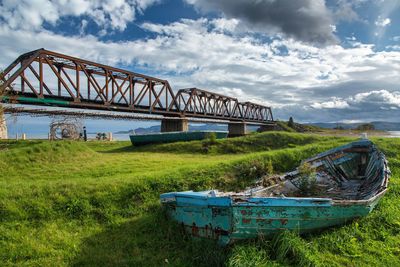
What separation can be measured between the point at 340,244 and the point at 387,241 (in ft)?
3.13

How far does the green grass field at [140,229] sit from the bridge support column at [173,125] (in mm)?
28262

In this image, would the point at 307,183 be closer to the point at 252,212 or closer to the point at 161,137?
the point at 252,212

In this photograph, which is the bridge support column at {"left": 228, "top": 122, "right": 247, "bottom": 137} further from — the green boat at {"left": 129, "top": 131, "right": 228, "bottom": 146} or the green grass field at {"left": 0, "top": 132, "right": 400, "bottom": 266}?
the green grass field at {"left": 0, "top": 132, "right": 400, "bottom": 266}

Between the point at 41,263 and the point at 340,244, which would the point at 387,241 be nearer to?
the point at 340,244

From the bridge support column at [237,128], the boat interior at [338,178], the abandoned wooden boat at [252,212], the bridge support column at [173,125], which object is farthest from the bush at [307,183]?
the bridge support column at [237,128]

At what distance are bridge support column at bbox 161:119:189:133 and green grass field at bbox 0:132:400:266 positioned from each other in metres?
28.3

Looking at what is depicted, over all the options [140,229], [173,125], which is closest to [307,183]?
[140,229]

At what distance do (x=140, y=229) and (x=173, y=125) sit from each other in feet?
110

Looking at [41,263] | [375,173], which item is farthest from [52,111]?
[375,173]

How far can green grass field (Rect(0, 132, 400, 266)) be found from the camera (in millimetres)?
4867

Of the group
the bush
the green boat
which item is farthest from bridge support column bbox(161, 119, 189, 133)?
the bush

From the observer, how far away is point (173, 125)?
39.6 metres

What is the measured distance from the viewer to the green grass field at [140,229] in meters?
4.87

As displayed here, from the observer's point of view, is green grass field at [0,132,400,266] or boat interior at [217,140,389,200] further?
boat interior at [217,140,389,200]
